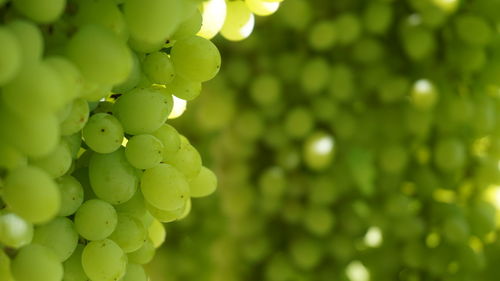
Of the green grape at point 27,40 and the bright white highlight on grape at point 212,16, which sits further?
the bright white highlight on grape at point 212,16

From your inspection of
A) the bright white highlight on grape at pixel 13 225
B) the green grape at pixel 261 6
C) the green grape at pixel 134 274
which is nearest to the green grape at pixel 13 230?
the bright white highlight on grape at pixel 13 225

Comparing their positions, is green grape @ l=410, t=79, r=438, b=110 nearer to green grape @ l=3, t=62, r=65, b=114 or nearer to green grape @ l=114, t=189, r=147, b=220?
green grape @ l=114, t=189, r=147, b=220

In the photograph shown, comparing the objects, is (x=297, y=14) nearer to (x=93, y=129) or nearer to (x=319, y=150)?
(x=319, y=150)

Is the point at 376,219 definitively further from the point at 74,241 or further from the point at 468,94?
the point at 74,241

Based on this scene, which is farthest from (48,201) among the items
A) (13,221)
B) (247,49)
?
(247,49)

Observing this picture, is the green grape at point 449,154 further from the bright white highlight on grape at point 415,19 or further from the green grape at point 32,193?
the green grape at point 32,193

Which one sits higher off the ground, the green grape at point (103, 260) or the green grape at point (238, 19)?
the green grape at point (238, 19)

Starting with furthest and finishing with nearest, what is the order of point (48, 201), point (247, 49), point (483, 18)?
point (247, 49), point (483, 18), point (48, 201)

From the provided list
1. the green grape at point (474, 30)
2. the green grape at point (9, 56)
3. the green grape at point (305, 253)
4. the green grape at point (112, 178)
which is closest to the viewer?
the green grape at point (9, 56)
